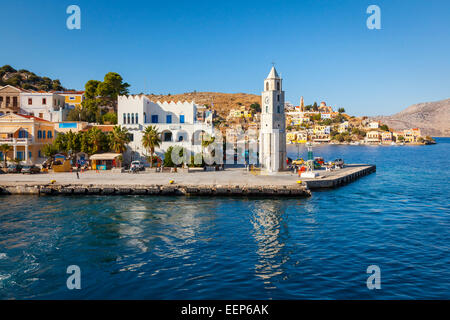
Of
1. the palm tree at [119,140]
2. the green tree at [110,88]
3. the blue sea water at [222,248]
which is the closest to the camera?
the blue sea water at [222,248]

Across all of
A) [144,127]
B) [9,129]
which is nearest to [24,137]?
[9,129]

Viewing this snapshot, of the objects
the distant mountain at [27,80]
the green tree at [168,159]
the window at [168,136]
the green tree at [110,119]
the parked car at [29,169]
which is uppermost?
the distant mountain at [27,80]

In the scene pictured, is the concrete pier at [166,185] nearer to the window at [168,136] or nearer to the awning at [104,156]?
the awning at [104,156]

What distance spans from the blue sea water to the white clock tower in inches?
490

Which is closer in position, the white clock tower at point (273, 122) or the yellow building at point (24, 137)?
the white clock tower at point (273, 122)

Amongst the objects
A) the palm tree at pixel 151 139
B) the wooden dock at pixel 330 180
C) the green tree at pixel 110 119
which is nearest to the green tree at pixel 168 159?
the palm tree at pixel 151 139

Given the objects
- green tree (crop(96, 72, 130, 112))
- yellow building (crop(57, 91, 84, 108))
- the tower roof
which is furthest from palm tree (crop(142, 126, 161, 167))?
yellow building (crop(57, 91, 84, 108))

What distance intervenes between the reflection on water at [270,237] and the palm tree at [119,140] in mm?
23675

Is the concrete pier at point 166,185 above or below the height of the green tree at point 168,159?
below

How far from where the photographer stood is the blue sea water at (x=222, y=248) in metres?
14.4

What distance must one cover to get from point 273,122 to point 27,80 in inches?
3973

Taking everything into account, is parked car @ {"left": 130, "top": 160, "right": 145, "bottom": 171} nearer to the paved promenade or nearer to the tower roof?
the paved promenade

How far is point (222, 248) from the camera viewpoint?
19.1 meters
